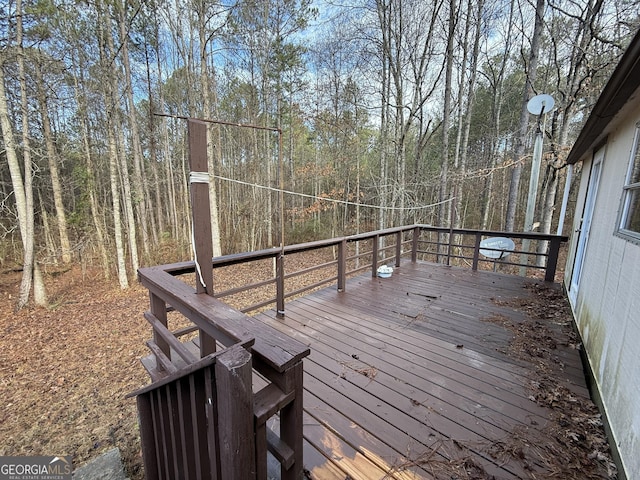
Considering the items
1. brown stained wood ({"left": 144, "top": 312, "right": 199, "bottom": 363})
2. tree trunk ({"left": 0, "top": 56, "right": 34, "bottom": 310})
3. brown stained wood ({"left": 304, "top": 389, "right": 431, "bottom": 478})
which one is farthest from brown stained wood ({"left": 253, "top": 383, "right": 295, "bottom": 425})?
tree trunk ({"left": 0, "top": 56, "right": 34, "bottom": 310})

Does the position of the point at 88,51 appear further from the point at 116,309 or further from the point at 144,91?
the point at 116,309

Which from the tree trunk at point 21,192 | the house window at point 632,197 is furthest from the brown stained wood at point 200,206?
the tree trunk at point 21,192

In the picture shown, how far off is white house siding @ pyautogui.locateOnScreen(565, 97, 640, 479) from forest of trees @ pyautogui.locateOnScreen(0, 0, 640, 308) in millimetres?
3416

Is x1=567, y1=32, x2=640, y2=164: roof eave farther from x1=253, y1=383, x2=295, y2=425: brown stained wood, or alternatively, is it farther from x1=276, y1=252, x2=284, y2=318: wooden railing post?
x1=276, y1=252, x2=284, y2=318: wooden railing post

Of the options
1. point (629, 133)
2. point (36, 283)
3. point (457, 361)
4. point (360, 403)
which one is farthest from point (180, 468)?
point (36, 283)

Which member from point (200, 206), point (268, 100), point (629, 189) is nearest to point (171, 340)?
point (200, 206)

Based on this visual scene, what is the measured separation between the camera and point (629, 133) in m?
2.06

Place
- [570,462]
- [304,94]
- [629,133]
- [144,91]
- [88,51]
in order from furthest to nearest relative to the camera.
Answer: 1. [304,94]
2. [144,91]
3. [88,51]
4. [629,133]
5. [570,462]

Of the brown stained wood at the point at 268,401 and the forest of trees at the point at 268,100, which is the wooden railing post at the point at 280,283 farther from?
the forest of trees at the point at 268,100

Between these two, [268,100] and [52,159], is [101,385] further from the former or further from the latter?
[268,100]

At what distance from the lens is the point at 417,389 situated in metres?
1.89

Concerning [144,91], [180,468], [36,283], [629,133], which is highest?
[144,91]

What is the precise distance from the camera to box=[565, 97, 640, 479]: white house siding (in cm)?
129

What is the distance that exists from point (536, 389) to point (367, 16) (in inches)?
350
